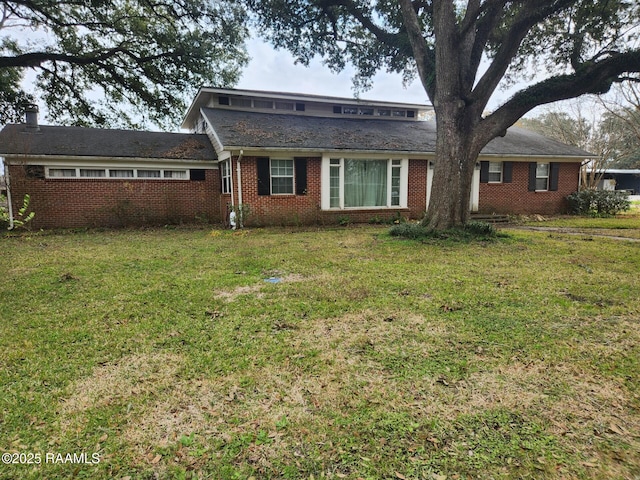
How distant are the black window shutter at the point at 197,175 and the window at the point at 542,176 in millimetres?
15281

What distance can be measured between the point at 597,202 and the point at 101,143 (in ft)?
72.8

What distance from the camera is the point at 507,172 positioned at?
1623cm

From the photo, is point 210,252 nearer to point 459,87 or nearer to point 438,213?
point 438,213

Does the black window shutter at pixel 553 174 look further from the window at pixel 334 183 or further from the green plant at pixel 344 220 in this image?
the window at pixel 334 183

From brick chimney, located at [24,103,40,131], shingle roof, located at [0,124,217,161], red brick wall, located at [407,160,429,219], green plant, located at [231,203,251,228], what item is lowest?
green plant, located at [231,203,251,228]

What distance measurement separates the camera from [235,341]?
352cm

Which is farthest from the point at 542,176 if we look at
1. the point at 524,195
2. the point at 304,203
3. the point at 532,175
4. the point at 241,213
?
the point at 241,213

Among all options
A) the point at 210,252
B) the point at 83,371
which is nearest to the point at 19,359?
the point at 83,371

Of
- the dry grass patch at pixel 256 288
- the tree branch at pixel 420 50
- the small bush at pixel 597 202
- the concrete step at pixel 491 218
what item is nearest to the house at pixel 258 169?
the concrete step at pixel 491 218

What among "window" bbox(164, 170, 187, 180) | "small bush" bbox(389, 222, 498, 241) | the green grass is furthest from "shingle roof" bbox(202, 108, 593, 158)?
the green grass

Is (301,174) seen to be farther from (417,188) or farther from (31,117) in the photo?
(31,117)

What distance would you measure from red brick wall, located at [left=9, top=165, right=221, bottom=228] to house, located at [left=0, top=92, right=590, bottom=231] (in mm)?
36

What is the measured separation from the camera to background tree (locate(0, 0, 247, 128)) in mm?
15711

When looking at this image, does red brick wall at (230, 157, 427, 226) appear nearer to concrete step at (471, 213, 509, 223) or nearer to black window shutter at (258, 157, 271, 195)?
black window shutter at (258, 157, 271, 195)
